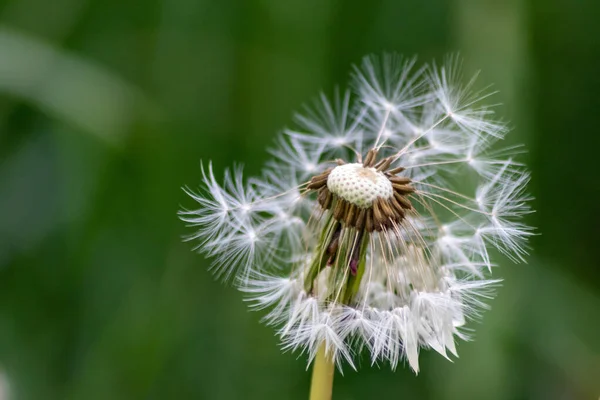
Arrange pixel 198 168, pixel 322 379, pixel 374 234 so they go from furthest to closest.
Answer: pixel 198 168, pixel 374 234, pixel 322 379

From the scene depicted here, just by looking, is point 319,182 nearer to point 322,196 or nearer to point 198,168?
point 322,196

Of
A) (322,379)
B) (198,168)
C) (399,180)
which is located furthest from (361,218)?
(198,168)

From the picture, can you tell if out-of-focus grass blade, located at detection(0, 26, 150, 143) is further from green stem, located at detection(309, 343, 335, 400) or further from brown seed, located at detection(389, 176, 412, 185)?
green stem, located at detection(309, 343, 335, 400)

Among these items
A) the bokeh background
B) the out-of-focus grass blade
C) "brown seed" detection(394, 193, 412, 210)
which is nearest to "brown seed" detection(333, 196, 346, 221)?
"brown seed" detection(394, 193, 412, 210)

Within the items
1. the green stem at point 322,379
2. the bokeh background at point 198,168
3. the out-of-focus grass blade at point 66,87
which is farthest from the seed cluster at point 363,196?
the out-of-focus grass blade at point 66,87

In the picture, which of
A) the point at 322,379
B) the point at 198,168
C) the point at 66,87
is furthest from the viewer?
the point at 198,168

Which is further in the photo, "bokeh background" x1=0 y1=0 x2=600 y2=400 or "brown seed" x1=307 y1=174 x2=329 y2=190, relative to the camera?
"bokeh background" x1=0 y1=0 x2=600 y2=400

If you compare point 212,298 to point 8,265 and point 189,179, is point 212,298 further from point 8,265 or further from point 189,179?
point 8,265

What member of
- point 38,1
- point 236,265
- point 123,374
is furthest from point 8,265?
point 236,265
